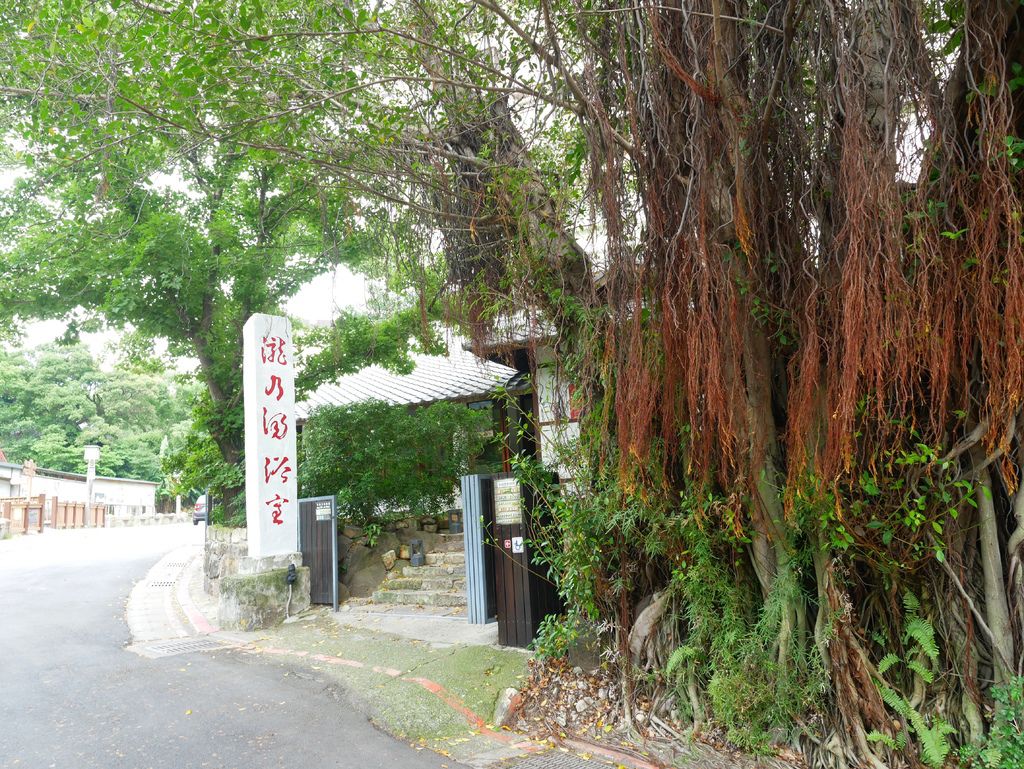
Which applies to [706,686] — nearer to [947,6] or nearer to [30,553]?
[947,6]

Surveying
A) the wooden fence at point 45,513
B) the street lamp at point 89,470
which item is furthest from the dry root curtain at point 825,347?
the street lamp at point 89,470

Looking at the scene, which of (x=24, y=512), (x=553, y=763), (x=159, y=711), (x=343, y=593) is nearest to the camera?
(x=553, y=763)

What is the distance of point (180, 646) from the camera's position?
8.59 m

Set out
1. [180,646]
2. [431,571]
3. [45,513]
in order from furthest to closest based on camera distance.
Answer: [45,513]
[431,571]
[180,646]

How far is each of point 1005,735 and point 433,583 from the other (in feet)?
23.9

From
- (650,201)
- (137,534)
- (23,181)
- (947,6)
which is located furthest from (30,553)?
(947,6)

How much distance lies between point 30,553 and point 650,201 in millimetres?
20691

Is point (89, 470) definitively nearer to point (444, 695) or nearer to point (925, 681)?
point (444, 695)

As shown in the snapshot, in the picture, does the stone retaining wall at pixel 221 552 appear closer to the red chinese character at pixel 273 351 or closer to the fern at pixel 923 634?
the red chinese character at pixel 273 351

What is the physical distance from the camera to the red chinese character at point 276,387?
9.41 metres

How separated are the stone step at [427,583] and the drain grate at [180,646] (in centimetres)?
247

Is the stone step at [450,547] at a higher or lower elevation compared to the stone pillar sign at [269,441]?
lower

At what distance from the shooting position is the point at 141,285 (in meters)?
11.5

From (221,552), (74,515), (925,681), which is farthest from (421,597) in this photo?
(74,515)
